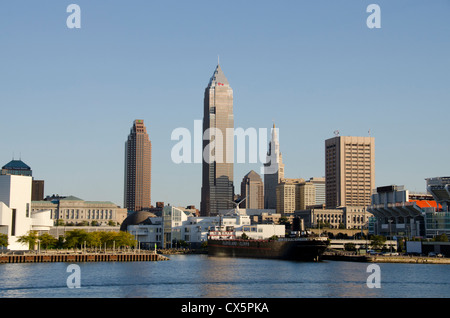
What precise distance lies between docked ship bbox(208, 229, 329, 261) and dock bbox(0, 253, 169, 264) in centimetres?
2216

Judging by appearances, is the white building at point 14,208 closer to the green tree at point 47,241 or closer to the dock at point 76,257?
the green tree at point 47,241

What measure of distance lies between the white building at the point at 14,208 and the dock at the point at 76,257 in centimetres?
1367

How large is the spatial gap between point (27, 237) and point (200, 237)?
256ft

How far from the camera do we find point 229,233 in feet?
555

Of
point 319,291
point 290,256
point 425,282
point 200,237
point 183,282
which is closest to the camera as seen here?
point 319,291

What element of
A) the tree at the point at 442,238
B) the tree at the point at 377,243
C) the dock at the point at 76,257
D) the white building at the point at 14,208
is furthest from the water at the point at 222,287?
the tree at the point at 377,243

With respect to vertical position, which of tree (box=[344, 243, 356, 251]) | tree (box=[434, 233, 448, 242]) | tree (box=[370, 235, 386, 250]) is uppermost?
tree (box=[434, 233, 448, 242])

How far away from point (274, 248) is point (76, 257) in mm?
40021

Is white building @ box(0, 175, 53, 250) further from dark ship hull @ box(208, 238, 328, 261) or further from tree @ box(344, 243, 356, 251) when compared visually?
tree @ box(344, 243, 356, 251)

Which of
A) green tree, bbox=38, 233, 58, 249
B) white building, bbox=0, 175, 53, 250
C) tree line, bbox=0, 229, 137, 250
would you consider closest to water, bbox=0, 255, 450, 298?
white building, bbox=0, 175, 53, 250

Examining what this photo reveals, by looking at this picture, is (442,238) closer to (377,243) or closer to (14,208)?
(377,243)

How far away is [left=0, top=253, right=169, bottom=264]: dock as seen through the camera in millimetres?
107375

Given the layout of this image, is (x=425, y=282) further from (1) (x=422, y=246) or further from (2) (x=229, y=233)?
(2) (x=229, y=233)
